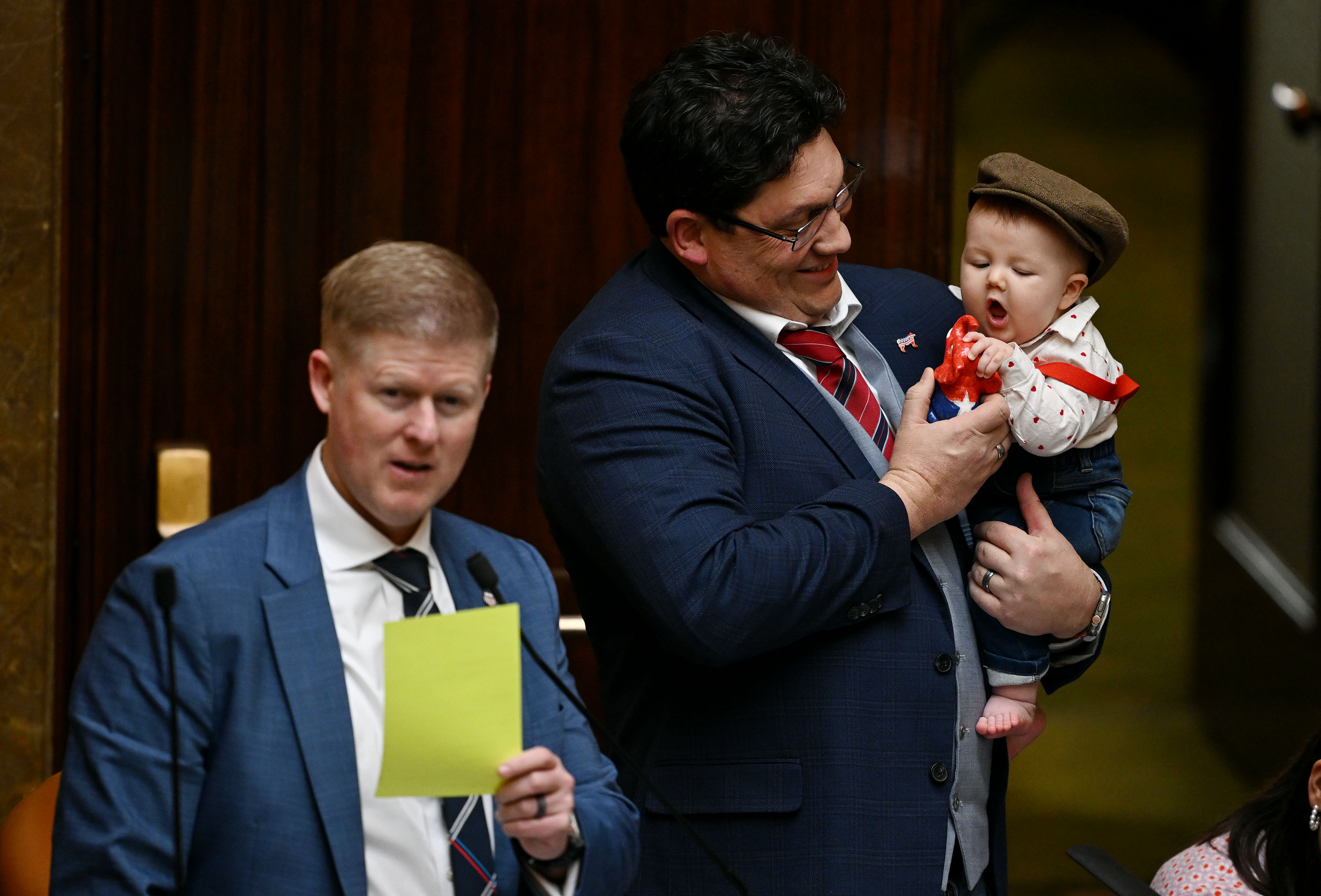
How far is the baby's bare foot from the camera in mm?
1894

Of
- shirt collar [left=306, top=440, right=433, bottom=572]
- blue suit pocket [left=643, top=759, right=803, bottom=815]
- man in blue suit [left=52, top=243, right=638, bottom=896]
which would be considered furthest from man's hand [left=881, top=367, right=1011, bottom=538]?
shirt collar [left=306, top=440, right=433, bottom=572]

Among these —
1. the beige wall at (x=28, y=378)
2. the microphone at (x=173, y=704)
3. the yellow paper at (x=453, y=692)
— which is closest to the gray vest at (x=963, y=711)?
the yellow paper at (x=453, y=692)

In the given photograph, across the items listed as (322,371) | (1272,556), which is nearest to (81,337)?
(322,371)

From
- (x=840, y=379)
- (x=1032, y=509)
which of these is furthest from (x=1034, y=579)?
(x=840, y=379)

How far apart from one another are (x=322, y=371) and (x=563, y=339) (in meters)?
0.47

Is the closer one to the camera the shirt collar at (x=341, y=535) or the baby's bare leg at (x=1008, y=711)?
the shirt collar at (x=341, y=535)

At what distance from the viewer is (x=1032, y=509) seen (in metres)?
1.96

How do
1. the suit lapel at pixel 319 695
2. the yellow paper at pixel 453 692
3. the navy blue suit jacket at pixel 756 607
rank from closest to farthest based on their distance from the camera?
the yellow paper at pixel 453 692, the suit lapel at pixel 319 695, the navy blue suit jacket at pixel 756 607

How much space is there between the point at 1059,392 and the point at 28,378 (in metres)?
1.77

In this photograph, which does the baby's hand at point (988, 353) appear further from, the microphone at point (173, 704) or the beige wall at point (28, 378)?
the beige wall at point (28, 378)

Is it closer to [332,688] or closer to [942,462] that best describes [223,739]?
[332,688]

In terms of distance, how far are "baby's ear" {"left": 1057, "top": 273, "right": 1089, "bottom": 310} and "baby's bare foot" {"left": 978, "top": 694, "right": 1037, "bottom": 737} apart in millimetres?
535

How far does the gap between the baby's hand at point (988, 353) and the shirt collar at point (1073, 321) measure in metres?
0.09

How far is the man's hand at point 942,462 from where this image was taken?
1.80 m
